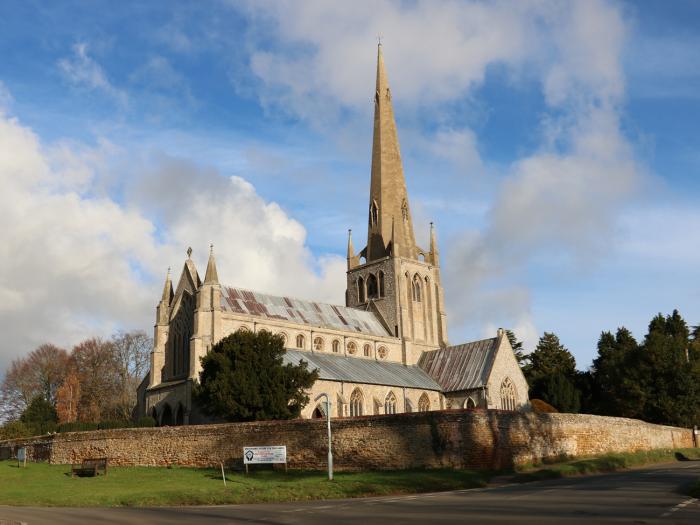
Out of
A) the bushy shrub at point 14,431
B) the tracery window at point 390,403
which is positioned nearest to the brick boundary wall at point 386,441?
the bushy shrub at point 14,431

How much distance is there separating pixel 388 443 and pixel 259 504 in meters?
10.7

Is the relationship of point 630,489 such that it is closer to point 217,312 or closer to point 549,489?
point 549,489

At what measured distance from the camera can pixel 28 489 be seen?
29.2 meters

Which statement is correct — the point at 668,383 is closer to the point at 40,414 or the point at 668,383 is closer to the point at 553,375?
the point at 553,375

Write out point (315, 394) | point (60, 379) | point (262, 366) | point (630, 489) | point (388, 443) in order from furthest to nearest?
point (60, 379) → point (315, 394) → point (262, 366) → point (388, 443) → point (630, 489)

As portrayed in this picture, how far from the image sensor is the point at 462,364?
213 feet

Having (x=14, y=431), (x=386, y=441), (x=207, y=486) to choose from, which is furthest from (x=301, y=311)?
(x=207, y=486)

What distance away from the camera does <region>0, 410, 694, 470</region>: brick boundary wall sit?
31719mm

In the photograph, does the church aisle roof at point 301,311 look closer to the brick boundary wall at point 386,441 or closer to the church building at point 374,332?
the church building at point 374,332

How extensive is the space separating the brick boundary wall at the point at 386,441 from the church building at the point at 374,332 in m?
11.0

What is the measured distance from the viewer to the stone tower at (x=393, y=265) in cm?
7131

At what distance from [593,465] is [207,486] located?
57.5 ft

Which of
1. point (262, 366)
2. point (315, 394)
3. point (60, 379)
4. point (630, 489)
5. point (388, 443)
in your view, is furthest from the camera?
point (60, 379)

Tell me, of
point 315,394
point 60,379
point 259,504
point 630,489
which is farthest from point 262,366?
point 60,379
